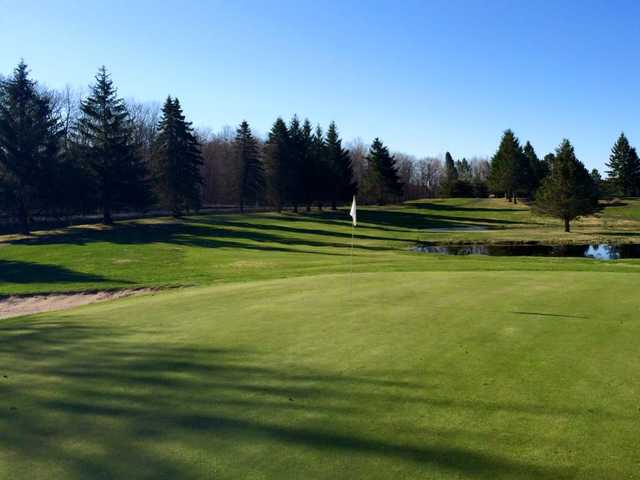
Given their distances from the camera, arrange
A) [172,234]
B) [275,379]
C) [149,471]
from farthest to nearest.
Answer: [172,234]
[275,379]
[149,471]

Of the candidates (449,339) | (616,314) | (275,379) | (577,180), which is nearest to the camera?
(275,379)

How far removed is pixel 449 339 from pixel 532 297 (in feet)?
15.4

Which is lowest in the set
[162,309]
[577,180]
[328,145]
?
[162,309]

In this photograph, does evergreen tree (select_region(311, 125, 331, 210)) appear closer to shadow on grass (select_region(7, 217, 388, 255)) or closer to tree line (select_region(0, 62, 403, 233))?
tree line (select_region(0, 62, 403, 233))

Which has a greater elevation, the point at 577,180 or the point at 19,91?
the point at 19,91

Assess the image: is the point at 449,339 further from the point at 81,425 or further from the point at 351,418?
the point at 81,425

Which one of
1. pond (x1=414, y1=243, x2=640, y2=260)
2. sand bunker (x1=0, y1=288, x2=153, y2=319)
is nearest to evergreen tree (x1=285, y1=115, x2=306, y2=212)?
pond (x1=414, y1=243, x2=640, y2=260)

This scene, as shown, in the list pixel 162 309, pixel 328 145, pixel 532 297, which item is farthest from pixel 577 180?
pixel 162 309

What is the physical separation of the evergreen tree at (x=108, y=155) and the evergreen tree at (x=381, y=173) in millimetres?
45265

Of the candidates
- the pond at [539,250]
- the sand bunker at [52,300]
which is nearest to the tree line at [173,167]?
the pond at [539,250]

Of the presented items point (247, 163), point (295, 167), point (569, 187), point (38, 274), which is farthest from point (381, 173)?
point (38, 274)

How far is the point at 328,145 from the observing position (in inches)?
3334

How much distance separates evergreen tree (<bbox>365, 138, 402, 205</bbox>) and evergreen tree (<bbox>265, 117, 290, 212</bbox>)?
1919cm

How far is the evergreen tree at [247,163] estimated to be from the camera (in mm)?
73500
